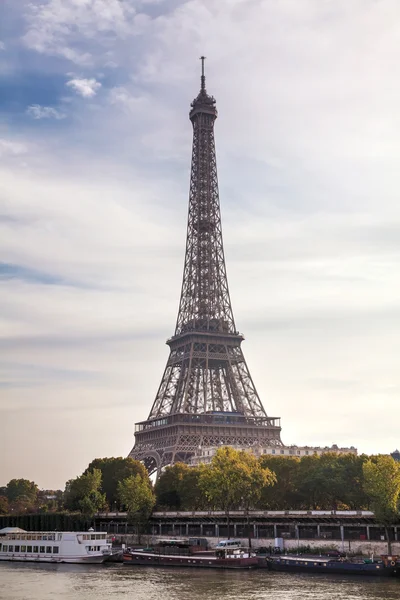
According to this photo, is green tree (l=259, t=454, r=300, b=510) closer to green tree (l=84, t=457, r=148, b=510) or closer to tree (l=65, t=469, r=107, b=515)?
tree (l=65, t=469, r=107, b=515)

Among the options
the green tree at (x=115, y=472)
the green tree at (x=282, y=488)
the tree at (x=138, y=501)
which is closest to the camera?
the tree at (x=138, y=501)

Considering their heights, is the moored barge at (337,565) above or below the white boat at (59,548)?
below

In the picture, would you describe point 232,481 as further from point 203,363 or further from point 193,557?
point 203,363

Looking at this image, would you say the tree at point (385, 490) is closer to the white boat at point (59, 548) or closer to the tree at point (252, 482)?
the tree at point (252, 482)

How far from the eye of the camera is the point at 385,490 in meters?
83.2

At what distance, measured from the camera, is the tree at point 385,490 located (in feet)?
270

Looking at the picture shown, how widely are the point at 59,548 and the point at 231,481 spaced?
24.4 meters

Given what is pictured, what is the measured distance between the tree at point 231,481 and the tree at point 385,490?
66.5 feet

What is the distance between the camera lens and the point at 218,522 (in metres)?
106

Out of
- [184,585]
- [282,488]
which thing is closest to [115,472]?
[282,488]

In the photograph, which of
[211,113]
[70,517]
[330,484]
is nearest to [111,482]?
[70,517]

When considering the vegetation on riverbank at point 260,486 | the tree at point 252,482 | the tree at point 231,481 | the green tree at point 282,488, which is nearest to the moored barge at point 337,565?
the vegetation on riverbank at point 260,486

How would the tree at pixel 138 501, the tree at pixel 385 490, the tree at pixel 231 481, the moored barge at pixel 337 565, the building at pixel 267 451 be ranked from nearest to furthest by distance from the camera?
the moored barge at pixel 337 565
the tree at pixel 385 490
the tree at pixel 231 481
the tree at pixel 138 501
the building at pixel 267 451

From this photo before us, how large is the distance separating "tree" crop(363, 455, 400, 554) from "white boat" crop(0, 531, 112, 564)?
34140 mm
